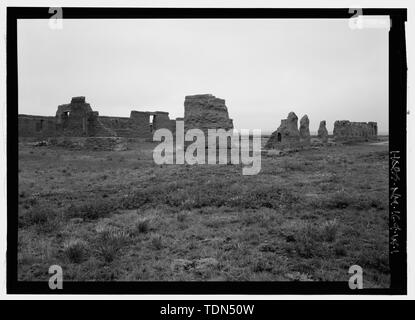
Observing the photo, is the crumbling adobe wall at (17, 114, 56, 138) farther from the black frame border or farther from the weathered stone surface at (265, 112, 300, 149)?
the black frame border

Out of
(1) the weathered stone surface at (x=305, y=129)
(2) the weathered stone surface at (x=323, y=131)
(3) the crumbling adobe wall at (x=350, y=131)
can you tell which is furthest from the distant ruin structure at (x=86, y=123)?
(3) the crumbling adobe wall at (x=350, y=131)

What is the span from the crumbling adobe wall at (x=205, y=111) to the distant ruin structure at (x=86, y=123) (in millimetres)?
9720

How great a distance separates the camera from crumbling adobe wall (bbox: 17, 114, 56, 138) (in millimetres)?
33100

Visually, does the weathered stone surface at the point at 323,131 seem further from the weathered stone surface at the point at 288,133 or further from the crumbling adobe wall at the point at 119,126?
the crumbling adobe wall at the point at 119,126

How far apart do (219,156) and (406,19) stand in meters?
15.5

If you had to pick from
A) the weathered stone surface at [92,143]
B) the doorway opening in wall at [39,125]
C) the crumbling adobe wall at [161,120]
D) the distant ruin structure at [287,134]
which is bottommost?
the weathered stone surface at [92,143]

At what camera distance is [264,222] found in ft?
24.2

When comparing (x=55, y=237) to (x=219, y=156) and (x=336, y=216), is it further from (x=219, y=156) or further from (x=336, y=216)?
(x=219, y=156)

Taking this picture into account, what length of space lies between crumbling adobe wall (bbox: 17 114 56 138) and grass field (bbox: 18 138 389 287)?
2318 cm

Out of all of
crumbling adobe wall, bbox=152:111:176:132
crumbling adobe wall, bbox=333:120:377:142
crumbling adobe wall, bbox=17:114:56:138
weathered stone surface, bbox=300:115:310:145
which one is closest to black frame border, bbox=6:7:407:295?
weathered stone surface, bbox=300:115:310:145

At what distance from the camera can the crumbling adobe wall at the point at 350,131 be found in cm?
3847

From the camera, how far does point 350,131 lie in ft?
129
